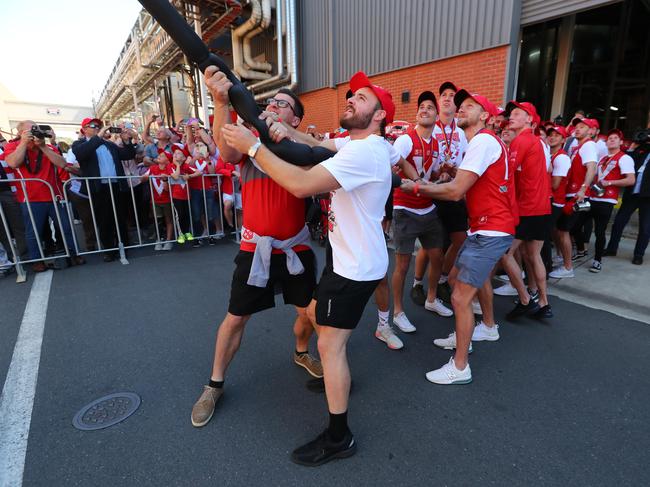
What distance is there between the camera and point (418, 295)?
4.19 metres

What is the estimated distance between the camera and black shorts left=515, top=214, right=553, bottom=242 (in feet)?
12.0

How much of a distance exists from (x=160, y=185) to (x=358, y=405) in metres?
5.56

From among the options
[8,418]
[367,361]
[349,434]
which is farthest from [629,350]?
[8,418]

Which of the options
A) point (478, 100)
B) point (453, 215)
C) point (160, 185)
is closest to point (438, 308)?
point (453, 215)

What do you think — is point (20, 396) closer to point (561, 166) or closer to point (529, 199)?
point (529, 199)

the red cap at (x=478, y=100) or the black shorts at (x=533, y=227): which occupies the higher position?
the red cap at (x=478, y=100)

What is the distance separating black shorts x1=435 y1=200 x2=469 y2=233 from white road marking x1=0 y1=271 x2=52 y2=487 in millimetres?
3764

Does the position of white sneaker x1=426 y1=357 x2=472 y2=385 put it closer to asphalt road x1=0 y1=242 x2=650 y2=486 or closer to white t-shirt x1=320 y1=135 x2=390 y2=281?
asphalt road x1=0 y1=242 x2=650 y2=486

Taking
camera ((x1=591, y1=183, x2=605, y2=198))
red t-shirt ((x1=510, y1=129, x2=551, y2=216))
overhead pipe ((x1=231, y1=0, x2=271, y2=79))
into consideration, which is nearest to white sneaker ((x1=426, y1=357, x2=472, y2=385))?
red t-shirt ((x1=510, y1=129, x2=551, y2=216))

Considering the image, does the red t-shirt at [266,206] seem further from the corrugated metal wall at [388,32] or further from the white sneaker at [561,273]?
the corrugated metal wall at [388,32]

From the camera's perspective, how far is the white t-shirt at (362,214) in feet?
5.70

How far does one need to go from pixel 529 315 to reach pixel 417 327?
1.24 meters

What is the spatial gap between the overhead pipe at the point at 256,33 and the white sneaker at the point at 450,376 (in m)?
14.2

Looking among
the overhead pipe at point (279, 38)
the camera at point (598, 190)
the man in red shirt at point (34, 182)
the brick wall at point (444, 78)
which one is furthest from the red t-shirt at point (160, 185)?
the overhead pipe at point (279, 38)
